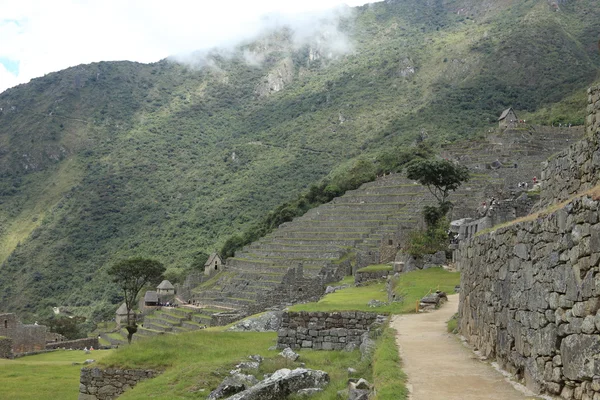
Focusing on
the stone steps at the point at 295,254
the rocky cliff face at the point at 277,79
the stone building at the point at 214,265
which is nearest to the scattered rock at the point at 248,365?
the stone steps at the point at 295,254

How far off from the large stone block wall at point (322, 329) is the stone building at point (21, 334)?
24040 mm

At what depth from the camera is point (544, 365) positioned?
18.0ft

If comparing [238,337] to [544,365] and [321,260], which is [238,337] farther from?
[321,260]

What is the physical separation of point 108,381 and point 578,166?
9013 millimetres

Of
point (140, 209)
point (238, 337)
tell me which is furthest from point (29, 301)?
point (238, 337)

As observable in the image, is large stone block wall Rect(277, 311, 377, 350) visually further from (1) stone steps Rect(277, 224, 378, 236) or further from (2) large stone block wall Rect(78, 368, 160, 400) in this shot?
(1) stone steps Rect(277, 224, 378, 236)

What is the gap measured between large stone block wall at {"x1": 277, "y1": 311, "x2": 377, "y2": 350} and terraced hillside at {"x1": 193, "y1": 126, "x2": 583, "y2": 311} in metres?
18.3

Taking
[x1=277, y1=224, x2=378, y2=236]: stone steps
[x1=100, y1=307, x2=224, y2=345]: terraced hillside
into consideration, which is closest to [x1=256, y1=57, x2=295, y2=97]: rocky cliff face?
[x1=277, y1=224, x2=378, y2=236]: stone steps

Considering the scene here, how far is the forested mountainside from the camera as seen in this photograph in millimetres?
84375

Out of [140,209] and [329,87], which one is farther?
[329,87]

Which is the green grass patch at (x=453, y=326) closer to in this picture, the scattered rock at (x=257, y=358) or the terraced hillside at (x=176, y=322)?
the scattered rock at (x=257, y=358)

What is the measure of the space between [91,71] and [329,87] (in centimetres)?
7476

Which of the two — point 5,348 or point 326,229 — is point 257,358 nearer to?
point 5,348

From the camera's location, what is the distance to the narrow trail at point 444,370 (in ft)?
19.7
